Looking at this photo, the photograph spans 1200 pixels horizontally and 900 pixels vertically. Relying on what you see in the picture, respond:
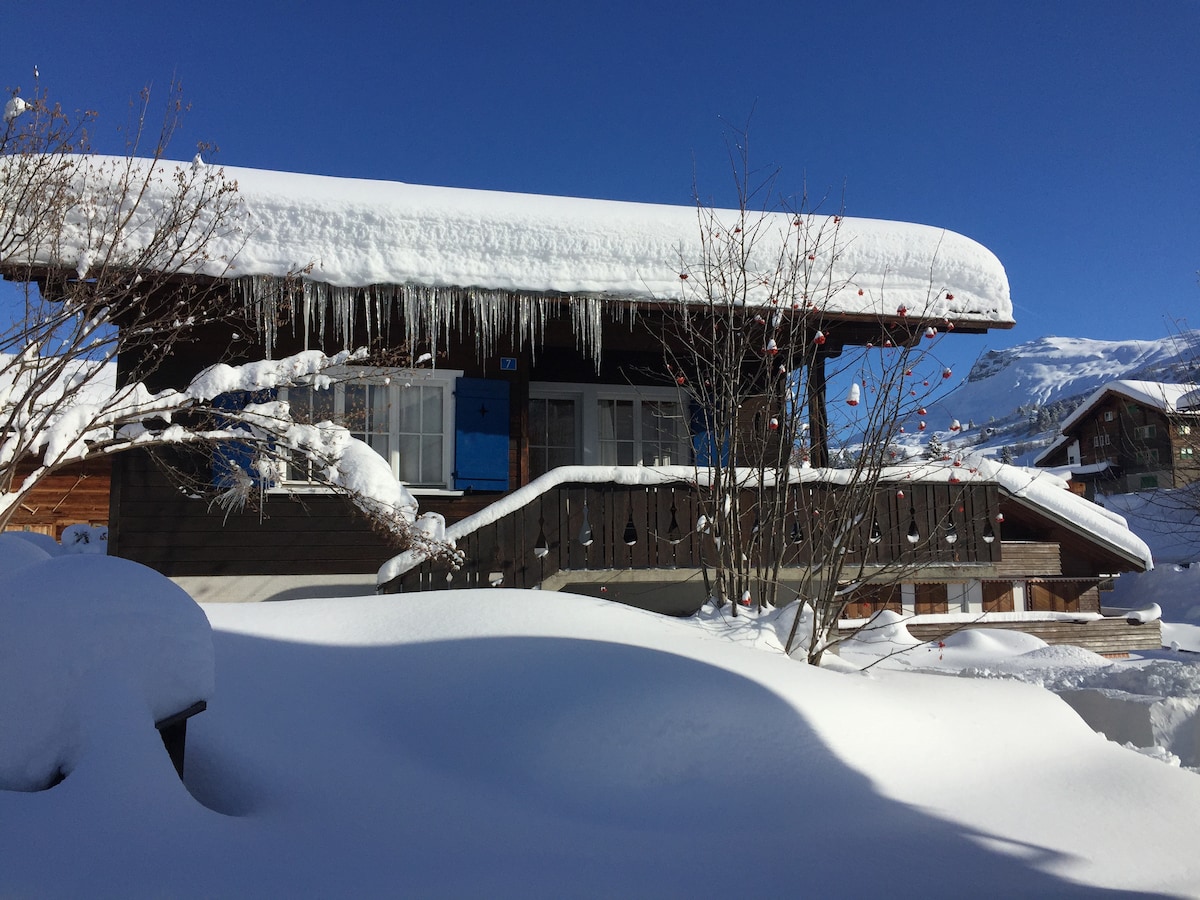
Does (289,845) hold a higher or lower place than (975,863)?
higher

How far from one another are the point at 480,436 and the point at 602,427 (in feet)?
5.96

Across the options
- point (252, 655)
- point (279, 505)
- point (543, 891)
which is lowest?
point (543, 891)

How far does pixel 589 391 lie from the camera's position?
10586 mm

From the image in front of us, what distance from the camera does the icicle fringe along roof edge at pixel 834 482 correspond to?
7.33 meters

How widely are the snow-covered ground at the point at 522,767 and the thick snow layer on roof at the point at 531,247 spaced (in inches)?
189

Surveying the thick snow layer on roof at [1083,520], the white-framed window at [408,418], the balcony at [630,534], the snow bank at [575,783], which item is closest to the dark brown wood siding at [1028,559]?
the thick snow layer on roof at [1083,520]

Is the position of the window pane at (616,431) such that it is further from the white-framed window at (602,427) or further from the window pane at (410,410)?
the window pane at (410,410)

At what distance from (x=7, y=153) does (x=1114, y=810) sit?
803 centimetres

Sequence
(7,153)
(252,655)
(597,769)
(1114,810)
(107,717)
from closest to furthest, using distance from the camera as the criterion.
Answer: (107,717)
(597,769)
(1114,810)
(252,655)
(7,153)

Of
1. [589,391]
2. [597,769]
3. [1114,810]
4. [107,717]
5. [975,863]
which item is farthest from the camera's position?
[589,391]

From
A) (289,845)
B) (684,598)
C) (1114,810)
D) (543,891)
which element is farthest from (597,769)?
(684,598)

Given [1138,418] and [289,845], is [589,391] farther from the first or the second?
[1138,418]

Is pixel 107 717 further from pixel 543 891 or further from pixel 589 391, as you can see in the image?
pixel 589 391

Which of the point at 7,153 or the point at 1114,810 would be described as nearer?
the point at 1114,810
